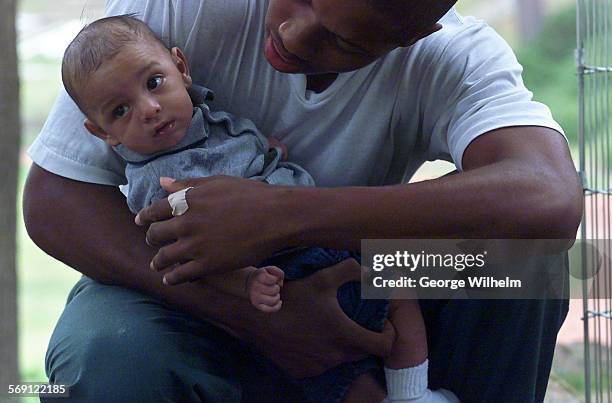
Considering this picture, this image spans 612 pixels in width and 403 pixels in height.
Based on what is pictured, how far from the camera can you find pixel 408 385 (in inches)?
79.6

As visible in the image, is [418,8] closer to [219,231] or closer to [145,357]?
[219,231]

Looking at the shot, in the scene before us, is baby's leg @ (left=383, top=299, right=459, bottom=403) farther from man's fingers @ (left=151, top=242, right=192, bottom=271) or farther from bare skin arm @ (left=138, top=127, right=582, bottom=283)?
man's fingers @ (left=151, top=242, right=192, bottom=271)

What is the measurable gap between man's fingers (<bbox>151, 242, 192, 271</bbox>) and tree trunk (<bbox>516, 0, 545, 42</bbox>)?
38.0 feet

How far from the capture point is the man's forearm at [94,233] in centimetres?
206

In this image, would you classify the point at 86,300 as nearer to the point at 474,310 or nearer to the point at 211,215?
the point at 211,215

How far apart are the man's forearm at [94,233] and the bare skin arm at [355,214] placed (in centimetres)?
19

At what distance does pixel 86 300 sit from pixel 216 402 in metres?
0.32

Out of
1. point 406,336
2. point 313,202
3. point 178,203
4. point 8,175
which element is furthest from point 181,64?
point 8,175

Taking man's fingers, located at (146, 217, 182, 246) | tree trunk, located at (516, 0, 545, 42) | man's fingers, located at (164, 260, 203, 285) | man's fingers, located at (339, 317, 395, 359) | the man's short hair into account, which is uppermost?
tree trunk, located at (516, 0, 545, 42)

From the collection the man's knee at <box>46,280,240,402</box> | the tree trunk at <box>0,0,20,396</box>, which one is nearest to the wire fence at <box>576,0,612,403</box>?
the man's knee at <box>46,280,240,402</box>

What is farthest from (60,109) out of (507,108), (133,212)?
(507,108)

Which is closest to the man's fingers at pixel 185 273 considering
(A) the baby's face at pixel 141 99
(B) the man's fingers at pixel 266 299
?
(B) the man's fingers at pixel 266 299

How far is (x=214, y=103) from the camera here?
7.00ft

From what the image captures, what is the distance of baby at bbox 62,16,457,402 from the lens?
Answer: 1.96m
